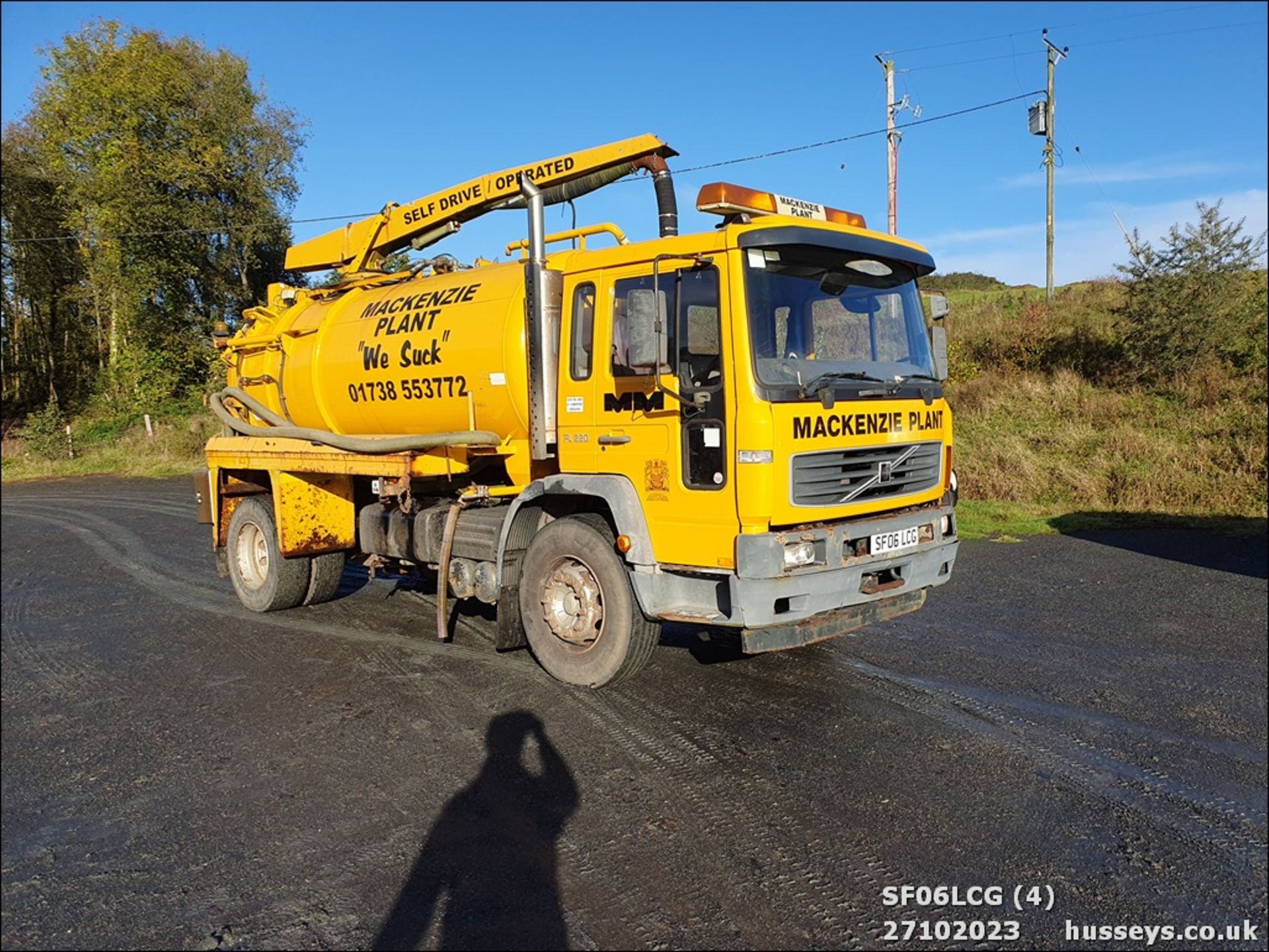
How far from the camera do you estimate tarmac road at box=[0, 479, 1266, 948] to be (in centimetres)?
301

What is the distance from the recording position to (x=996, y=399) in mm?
16547

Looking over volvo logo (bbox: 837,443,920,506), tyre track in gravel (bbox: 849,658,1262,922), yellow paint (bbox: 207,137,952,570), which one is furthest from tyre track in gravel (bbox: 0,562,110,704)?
tyre track in gravel (bbox: 849,658,1262,922)

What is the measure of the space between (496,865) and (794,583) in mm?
2179

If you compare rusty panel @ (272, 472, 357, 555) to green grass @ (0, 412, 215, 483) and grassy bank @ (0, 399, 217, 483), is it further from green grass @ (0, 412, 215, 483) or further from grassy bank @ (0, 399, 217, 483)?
green grass @ (0, 412, 215, 483)

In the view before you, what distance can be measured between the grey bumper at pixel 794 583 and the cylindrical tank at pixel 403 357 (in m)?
→ 1.81

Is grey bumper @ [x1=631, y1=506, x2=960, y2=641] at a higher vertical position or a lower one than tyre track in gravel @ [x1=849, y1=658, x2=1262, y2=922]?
higher

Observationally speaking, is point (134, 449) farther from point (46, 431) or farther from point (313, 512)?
point (313, 512)

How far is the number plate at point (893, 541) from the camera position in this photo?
5.02m

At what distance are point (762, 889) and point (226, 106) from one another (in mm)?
28749

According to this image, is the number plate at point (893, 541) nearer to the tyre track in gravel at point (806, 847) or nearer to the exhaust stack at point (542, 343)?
the tyre track in gravel at point (806, 847)

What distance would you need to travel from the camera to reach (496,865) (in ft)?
11.0

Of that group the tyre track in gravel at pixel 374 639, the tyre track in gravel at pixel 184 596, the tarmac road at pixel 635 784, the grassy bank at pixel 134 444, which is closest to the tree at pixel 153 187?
the grassy bank at pixel 134 444

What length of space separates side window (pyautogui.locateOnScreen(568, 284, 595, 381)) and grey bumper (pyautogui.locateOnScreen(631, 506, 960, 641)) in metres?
1.47

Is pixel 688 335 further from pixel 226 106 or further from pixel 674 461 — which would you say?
pixel 226 106
